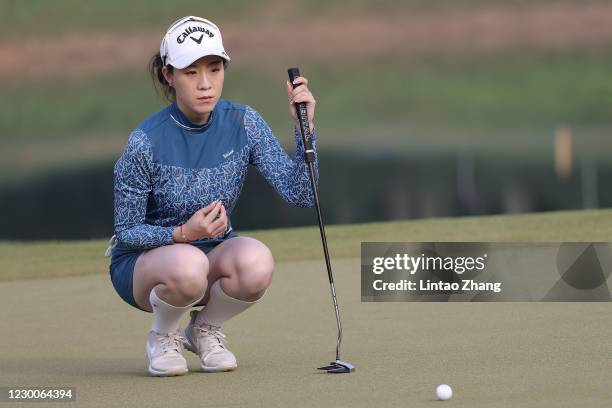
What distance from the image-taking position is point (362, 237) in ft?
29.2

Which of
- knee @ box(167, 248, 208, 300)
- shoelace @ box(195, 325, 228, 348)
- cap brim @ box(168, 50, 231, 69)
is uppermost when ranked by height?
cap brim @ box(168, 50, 231, 69)

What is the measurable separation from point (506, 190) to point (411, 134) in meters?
0.89

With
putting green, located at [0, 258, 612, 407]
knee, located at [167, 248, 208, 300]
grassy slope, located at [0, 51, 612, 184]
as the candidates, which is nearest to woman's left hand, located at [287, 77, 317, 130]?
knee, located at [167, 248, 208, 300]

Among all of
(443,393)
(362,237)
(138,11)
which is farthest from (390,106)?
(443,393)

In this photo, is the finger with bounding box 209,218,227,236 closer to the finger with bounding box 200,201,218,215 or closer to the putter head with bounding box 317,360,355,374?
the finger with bounding box 200,201,218,215

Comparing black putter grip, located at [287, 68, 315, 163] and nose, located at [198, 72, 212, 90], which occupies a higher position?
nose, located at [198, 72, 212, 90]

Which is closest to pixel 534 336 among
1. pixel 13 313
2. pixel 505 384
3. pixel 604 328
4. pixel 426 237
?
pixel 604 328

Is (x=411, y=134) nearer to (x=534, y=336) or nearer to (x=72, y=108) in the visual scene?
(x=72, y=108)

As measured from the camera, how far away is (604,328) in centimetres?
502

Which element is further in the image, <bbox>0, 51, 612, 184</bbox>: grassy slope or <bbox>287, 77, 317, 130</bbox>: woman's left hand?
<bbox>0, 51, 612, 184</bbox>: grassy slope

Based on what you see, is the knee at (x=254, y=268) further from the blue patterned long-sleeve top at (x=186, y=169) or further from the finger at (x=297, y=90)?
the finger at (x=297, y=90)

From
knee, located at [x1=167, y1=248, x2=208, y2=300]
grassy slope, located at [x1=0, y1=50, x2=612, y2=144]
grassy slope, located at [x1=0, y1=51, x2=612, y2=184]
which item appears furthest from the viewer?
grassy slope, located at [x1=0, y1=50, x2=612, y2=144]

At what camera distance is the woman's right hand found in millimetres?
4113

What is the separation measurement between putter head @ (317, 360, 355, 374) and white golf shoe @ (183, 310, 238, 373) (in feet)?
→ 1.12
